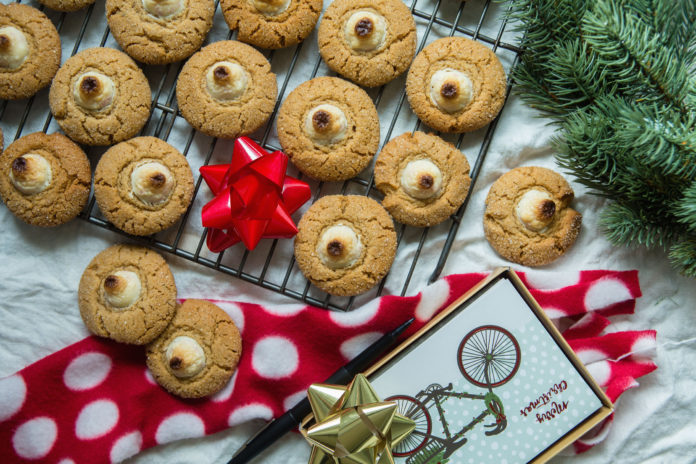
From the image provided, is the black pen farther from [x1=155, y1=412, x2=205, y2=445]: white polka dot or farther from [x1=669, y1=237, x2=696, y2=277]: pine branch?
[x1=669, y1=237, x2=696, y2=277]: pine branch

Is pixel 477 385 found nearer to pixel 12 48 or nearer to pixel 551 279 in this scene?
pixel 551 279

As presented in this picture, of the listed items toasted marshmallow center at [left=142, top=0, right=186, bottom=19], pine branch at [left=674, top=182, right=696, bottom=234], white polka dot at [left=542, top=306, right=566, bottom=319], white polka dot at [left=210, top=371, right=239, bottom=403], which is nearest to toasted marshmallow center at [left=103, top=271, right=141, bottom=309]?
white polka dot at [left=210, top=371, right=239, bottom=403]

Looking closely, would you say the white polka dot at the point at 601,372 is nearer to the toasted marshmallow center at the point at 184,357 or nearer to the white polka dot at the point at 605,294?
the white polka dot at the point at 605,294

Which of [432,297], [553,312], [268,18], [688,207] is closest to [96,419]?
[432,297]

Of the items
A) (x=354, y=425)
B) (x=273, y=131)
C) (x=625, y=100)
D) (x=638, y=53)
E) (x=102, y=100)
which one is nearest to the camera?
(x=354, y=425)

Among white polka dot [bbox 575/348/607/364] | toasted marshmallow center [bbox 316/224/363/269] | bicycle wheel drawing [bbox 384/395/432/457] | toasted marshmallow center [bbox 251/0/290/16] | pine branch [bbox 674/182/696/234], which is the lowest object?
bicycle wheel drawing [bbox 384/395/432/457]

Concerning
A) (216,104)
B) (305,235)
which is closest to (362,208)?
(305,235)

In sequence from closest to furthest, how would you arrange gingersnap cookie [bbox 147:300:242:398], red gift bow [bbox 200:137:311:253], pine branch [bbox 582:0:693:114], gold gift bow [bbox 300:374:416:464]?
1. gold gift bow [bbox 300:374:416:464]
2. pine branch [bbox 582:0:693:114]
3. red gift bow [bbox 200:137:311:253]
4. gingersnap cookie [bbox 147:300:242:398]
